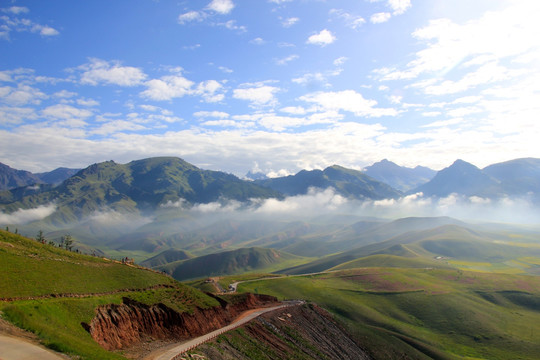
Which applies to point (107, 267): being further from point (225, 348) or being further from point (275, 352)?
point (275, 352)

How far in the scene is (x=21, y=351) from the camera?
95.2 ft

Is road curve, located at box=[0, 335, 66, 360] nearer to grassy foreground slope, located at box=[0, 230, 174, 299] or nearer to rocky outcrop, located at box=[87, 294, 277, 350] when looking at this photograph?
rocky outcrop, located at box=[87, 294, 277, 350]

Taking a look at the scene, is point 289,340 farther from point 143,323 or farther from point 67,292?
point 67,292

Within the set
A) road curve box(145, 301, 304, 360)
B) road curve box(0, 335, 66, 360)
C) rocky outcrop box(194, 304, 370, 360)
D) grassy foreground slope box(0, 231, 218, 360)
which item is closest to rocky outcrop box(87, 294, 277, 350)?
grassy foreground slope box(0, 231, 218, 360)

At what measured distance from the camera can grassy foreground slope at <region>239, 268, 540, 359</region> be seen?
336 feet

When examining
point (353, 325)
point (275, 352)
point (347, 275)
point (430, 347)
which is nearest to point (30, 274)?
point (275, 352)

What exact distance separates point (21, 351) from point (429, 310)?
13911 centimetres

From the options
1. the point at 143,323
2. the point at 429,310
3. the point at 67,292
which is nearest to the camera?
the point at 67,292

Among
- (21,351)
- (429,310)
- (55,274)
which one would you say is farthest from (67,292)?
(429,310)

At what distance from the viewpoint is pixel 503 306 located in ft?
488

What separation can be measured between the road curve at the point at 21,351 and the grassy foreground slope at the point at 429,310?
8112cm

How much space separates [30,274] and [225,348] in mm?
→ 32084

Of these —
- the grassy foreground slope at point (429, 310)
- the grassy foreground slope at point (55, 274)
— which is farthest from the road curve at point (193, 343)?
the grassy foreground slope at point (429, 310)

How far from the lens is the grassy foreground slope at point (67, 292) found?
118 feet
